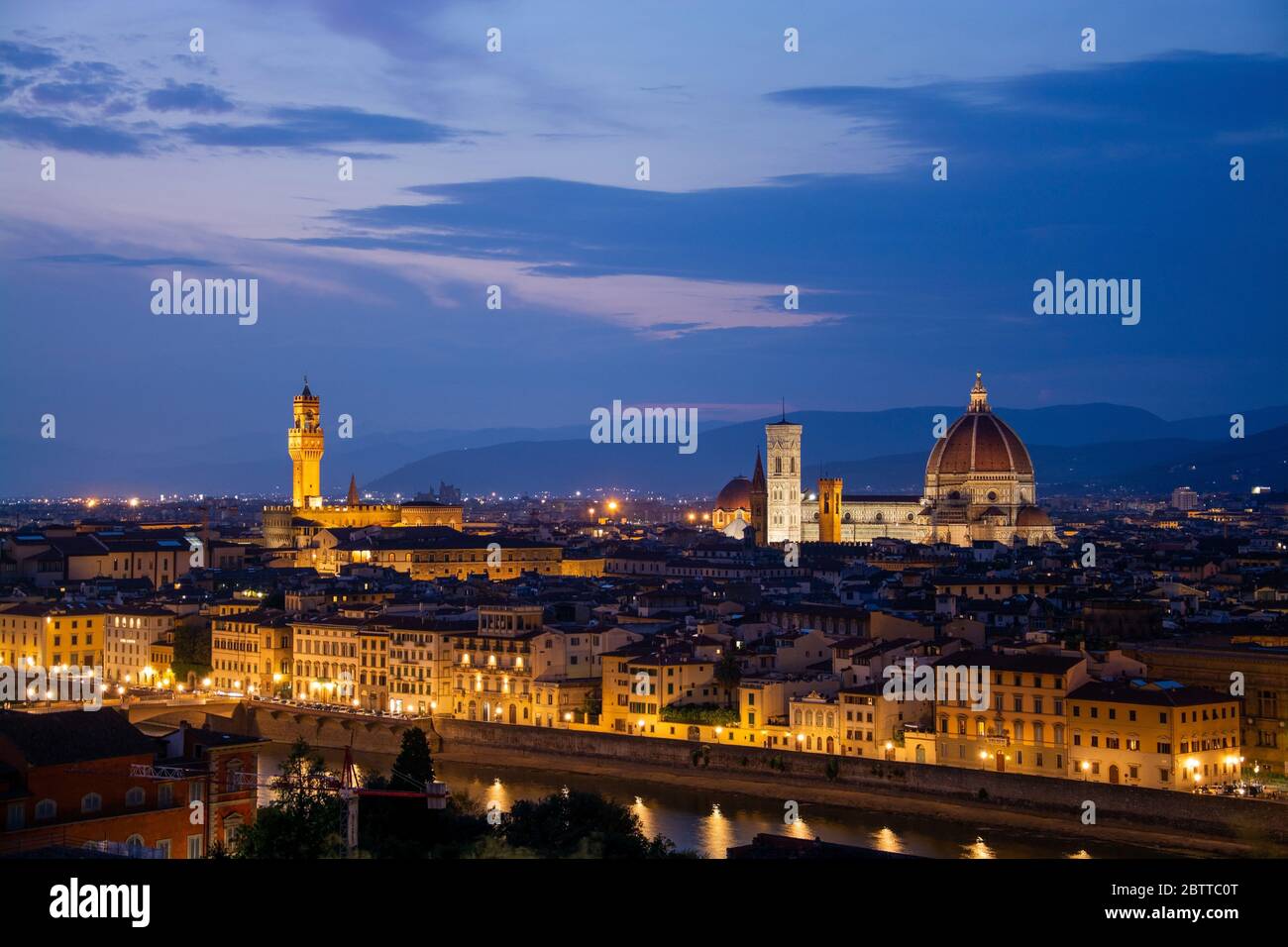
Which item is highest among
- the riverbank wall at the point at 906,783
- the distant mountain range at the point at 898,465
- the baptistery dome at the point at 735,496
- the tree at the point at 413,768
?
the distant mountain range at the point at 898,465

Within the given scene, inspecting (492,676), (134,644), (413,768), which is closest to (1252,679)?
(413,768)

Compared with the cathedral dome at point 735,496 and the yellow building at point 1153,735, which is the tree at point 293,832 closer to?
the yellow building at point 1153,735

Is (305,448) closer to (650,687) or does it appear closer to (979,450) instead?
(979,450)

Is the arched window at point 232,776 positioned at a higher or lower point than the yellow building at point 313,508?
lower

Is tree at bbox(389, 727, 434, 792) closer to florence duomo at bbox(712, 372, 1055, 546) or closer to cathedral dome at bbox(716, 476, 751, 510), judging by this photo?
florence duomo at bbox(712, 372, 1055, 546)

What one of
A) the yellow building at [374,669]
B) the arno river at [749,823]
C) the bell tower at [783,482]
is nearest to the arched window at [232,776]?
the arno river at [749,823]

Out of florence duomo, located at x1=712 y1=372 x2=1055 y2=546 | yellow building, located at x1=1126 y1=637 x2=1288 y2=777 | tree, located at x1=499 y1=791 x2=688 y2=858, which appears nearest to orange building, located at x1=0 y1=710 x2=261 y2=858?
tree, located at x1=499 y1=791 x2=688 y2=858
